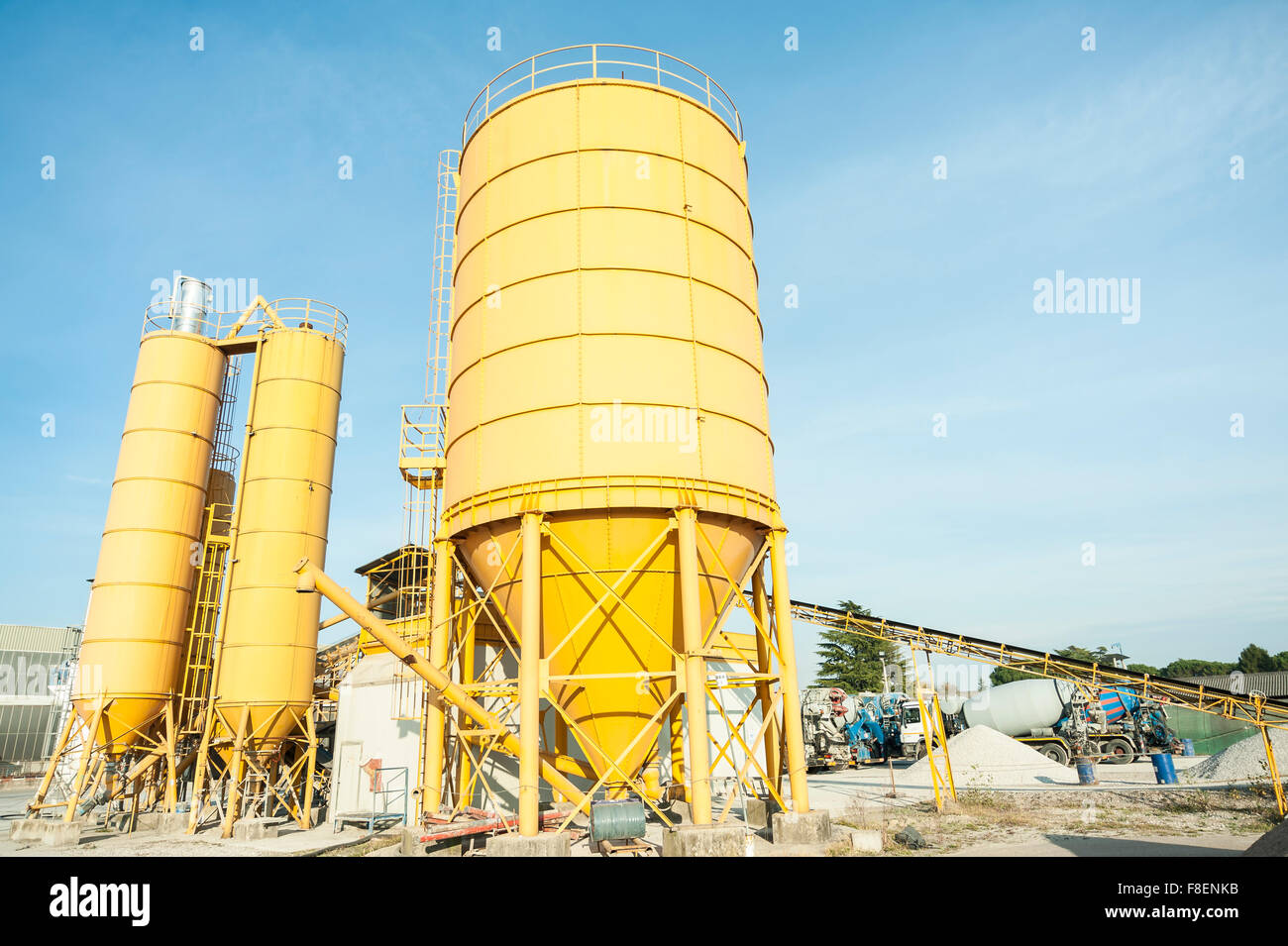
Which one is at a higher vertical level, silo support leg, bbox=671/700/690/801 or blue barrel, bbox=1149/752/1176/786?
silo support leg, bbox=671/700/690/801

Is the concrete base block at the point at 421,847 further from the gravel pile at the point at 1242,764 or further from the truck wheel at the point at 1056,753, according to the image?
the truck wheel at the point at 1056,753

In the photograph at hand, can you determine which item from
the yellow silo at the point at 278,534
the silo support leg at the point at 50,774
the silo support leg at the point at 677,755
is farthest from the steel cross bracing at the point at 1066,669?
the silo support leg at the point at 50,774

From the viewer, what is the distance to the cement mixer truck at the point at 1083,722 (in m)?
28.3

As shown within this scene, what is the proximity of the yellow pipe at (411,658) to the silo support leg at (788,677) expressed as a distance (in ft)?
11.8

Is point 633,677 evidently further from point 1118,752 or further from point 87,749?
point 1118,752

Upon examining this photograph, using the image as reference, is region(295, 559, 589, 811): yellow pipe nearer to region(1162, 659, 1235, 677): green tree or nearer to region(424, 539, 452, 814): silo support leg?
region(424, 539, 452, 814): silo support leg

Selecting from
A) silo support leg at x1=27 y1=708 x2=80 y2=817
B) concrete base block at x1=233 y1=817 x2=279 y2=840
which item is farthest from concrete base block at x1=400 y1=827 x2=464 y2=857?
silo support leg at x1=27 y1=708 x2=80 y2=817

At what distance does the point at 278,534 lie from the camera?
22.8 metres

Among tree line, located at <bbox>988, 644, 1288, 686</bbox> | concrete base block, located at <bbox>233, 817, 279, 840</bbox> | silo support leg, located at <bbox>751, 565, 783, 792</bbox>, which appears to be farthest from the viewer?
tree line, located at <bbox>988, 644, 1288, 686</bbox>

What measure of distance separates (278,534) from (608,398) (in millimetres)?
14765

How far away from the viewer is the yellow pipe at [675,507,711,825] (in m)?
11.0

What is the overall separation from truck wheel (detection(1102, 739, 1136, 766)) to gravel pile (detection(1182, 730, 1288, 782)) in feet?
18.7
